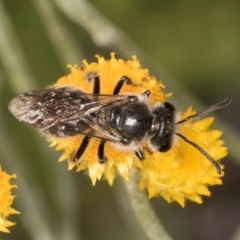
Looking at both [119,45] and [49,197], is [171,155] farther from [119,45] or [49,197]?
[49,197]

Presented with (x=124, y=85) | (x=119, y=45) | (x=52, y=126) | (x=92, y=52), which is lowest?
(x=52, y=126)

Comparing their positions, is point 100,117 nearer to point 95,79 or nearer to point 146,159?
point 95,79

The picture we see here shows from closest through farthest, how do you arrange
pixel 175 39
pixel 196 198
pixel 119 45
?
pixel 196 198
pixel 119 45
pixel 175 39

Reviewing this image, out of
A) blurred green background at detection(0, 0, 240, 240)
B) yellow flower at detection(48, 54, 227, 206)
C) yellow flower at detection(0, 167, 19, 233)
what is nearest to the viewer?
yellow flower at detection(0, 167, 19, 233)

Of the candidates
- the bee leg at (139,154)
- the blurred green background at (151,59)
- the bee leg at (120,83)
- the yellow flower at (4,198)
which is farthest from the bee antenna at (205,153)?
the blurred green background at (151,59)

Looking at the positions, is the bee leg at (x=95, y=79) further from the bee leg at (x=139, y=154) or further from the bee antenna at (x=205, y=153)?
the bee antenna at (x=205, y=153)

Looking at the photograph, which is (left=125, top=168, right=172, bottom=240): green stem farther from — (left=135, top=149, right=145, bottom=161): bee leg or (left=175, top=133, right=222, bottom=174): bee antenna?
(left=175, top=133, right=222, bottom=174): bee antenna

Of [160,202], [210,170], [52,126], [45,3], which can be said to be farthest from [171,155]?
[160,202]

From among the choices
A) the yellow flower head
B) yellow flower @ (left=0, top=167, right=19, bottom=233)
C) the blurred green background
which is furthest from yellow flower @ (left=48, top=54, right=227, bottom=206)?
the blurred green background
